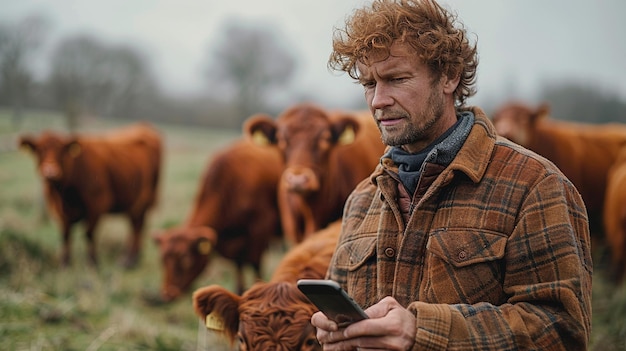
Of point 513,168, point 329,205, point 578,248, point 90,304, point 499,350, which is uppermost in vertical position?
point 513,168

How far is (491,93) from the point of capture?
1459cm

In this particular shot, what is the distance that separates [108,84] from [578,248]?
59.2 feet

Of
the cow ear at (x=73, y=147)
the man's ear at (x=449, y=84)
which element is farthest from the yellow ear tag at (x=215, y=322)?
the cow ear at (x=73, y=147)

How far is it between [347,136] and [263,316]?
377 centimetres

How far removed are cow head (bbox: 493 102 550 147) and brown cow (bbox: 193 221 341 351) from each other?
690 centimetres

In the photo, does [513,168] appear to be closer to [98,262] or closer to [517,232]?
[517,232]

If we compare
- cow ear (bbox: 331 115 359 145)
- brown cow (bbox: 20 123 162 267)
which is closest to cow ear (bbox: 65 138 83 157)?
brown cow (bbox: 20 123 162 267)

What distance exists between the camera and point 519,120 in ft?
32.5

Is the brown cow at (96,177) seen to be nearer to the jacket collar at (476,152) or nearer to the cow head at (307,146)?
the cow head at (307,146)

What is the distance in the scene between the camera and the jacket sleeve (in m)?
1.83

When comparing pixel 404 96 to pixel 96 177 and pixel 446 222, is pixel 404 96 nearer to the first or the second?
pixel 446 222

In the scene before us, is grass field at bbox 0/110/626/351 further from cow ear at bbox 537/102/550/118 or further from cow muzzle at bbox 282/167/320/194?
cow ear at bbox 537/102/550/118

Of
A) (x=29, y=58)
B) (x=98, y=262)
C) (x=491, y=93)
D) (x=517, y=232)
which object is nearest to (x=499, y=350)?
(x=517, y=232)

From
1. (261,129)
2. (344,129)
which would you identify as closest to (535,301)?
(344,129)
